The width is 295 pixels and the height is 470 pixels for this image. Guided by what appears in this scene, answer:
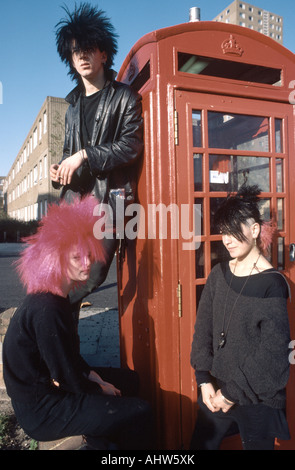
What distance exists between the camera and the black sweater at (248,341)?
1627 mm

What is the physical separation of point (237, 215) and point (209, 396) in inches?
41.2

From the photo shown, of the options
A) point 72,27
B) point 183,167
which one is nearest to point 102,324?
point 183,167

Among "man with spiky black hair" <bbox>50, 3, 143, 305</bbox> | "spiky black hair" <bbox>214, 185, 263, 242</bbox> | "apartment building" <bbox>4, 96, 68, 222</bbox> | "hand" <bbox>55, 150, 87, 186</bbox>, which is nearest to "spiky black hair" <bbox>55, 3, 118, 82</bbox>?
"man with spiky black hair" <bbox>50, 3, 143, 305</bbox>

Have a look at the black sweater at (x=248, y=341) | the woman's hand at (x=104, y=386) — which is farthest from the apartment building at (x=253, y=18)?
the woman's hand at (x=104, y=386)

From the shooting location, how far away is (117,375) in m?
2.17

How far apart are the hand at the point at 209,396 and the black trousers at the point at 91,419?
0.34 metres

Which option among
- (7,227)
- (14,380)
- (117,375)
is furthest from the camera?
(7,227)

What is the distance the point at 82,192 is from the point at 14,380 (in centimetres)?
121

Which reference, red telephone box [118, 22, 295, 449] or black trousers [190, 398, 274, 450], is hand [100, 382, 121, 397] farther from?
black trousers [190, 398, 274, 450]

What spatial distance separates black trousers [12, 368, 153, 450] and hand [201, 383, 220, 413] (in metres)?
0.34

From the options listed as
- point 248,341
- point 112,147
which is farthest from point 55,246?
point 248,341

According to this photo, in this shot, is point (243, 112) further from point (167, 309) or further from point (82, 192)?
point (167, 309)

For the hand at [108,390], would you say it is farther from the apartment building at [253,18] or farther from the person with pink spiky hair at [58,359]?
the apartment building at [253,18]

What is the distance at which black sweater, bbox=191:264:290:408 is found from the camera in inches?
64.1
